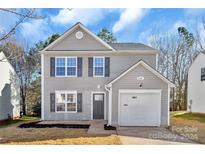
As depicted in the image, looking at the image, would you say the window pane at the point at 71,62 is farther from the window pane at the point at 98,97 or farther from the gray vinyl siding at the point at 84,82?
the window pane at the point at 98,97

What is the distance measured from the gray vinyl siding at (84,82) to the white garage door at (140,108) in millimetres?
780

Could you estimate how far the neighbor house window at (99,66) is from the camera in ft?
32.0

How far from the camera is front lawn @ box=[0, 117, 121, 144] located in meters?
7.07

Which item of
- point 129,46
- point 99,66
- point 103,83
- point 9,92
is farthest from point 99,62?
point 9,92

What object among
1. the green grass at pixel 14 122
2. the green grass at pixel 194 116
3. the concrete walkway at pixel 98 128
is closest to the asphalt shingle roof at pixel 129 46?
the green grass at pixel 194 116

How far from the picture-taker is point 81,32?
8.90m

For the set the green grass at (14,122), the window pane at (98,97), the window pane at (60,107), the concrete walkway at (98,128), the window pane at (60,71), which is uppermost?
the window pane at (60,71)

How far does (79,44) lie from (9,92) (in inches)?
118

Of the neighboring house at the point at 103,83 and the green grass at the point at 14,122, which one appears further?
the neighboring house at the point at 103,83

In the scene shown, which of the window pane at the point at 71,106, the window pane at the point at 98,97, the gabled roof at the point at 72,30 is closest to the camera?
the gabled roof at the point at 72,30

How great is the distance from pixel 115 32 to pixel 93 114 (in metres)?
3.00

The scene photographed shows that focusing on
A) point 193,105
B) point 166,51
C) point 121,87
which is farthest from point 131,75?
point 193,105

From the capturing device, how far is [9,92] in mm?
7477

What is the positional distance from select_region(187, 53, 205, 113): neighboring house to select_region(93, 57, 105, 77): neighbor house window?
3.31 meters
